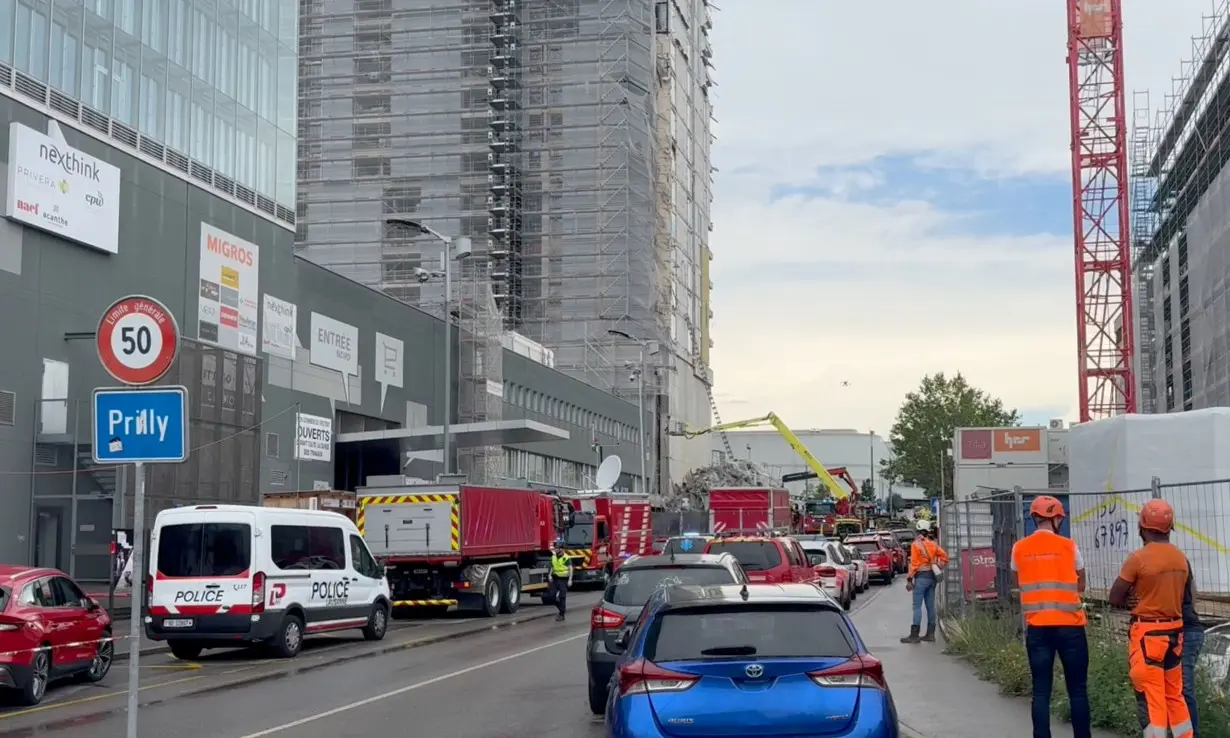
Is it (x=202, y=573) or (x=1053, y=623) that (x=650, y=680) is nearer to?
(x=1053, y=623)

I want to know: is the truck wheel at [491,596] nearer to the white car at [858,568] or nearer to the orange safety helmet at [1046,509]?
the white car at [858,568]

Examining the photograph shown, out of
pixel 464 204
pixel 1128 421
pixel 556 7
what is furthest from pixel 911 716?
pixel 556 7

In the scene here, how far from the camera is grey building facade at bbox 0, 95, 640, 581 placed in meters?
31.0

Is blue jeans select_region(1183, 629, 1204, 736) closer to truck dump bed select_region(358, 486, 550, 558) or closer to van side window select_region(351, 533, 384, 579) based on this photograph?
van side window select_region(351, 533, 384, 579)

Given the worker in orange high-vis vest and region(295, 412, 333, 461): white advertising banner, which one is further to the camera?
region(295, 412, 333, 461): white advertising banner

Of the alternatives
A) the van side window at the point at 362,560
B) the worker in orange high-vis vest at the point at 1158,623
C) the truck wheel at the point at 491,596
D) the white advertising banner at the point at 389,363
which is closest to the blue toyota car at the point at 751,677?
the worker in orange high-vis vest at the point at 1158,623

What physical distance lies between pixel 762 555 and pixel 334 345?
26.1 m

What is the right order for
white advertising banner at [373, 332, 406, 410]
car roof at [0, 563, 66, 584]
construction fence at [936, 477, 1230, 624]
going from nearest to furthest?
1. construction fence at [936, 477, 1230, 624]
2. car roof at [0, 563, 66, 584]
3. white advertising banner at [373, 332, 406, 410]

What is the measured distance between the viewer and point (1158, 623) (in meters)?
8.70

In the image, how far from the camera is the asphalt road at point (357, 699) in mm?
12812

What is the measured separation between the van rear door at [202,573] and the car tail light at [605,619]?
8.01m

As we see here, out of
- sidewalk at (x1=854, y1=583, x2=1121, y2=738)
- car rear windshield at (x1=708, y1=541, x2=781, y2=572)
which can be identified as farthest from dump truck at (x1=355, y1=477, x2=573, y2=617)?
sidewalk at (x1=854, y1=583, x2=1121, y2=738)

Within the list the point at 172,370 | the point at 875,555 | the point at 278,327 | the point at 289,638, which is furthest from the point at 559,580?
the point at 875,555

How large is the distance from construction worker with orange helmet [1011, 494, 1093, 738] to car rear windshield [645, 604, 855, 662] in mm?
2150
